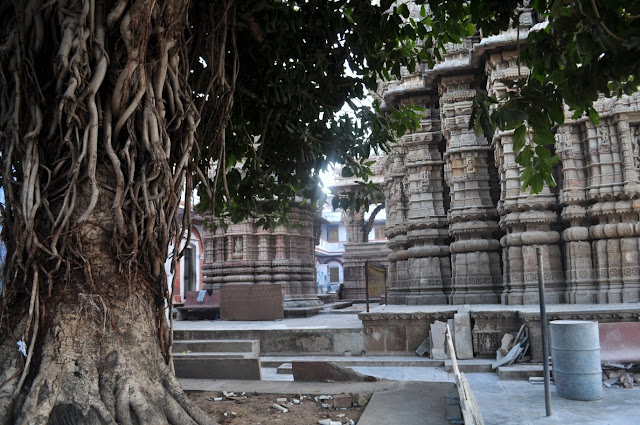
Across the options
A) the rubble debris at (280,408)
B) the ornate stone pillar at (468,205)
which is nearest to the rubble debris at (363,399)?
the rubble debris at (280,408)

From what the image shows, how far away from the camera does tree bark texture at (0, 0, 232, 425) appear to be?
8.59ft

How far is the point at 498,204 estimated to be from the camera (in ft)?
31.4

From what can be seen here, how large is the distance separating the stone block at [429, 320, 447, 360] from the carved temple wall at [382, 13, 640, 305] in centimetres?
179

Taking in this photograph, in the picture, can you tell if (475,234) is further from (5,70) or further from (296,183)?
(5,70)

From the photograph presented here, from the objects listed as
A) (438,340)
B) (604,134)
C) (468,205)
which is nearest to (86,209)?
(438,340)

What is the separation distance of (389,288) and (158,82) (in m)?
10.6

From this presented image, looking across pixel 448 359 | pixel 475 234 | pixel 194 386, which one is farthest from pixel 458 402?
pixel 475 234

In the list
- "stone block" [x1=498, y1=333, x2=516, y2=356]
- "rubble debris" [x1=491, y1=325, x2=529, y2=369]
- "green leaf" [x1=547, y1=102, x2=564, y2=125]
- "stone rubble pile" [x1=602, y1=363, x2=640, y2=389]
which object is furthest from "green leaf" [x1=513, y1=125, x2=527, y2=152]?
"stone block" [x1=498, y1=333, x2=516, y2=356]

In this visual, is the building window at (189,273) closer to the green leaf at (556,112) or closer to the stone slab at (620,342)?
the stone slab at (620,342)

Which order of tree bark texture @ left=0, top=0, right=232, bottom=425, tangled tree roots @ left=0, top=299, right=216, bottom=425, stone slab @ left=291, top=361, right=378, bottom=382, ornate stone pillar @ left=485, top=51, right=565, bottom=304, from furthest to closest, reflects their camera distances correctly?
Result: ornate stone pillar @ left=485, top=51, right=565, bottom=304 → stone slab @ left=291, top=361, right=378, bottom=382 → tree bark texture @ left=0, top=0, right=232, bottom=425 → tangled tree roots @ left=0, top=299, right=216, bottom=425

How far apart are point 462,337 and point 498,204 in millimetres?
2985

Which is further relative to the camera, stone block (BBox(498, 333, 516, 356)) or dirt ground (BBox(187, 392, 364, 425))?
stone block (BBox(498, 333, 516, 356))

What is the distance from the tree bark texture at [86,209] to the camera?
8.59 ft

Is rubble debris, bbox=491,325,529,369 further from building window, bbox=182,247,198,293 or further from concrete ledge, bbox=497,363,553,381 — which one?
building window, bbox=182,247,198,293
